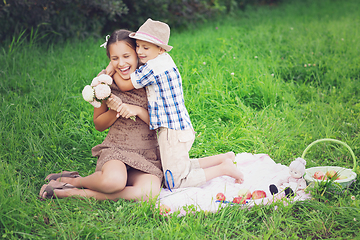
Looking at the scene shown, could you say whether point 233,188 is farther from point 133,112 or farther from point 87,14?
point 87,14

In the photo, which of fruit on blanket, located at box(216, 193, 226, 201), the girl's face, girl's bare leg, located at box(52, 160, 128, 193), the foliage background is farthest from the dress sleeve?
the foliage background

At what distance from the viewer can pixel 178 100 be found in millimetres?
2559

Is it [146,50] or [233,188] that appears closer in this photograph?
[146,50]

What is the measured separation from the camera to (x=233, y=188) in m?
2.71

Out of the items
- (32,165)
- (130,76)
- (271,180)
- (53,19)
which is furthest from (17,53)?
(271,180)

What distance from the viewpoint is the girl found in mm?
2410

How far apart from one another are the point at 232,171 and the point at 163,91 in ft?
2.94

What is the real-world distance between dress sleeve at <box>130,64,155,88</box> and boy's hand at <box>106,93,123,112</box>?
0.59ft

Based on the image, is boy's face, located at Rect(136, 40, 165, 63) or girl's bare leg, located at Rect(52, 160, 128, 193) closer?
girl's bare leg, located at Rect(52, 160, 128, 193)

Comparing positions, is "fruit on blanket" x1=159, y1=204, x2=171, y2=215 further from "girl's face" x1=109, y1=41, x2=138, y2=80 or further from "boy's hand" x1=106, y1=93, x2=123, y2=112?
"girl's face" x1=109, y1=41, x2=138, y2=80

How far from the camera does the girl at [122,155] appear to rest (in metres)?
2.41

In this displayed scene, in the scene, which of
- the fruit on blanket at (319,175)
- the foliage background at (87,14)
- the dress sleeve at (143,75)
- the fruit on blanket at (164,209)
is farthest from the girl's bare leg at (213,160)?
the foliage background at (87,14)

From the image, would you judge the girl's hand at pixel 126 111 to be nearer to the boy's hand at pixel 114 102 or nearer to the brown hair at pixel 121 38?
the boy's hand at pixel 114 102

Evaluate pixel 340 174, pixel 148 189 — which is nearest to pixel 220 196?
pixel 148 189
